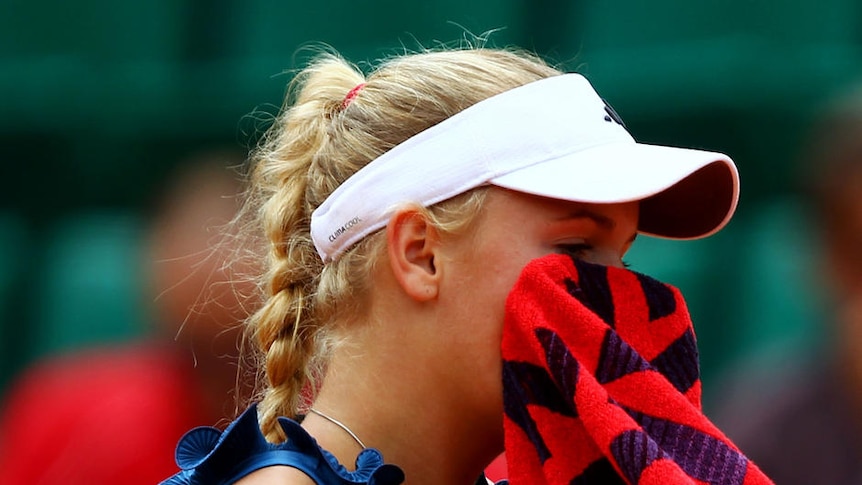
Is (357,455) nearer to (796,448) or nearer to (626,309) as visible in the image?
(626,309)

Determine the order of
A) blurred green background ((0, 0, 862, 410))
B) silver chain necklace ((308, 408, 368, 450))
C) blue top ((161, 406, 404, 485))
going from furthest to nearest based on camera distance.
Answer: blurred green background ((0, 0, 862, 410))
silver chain necklace ((308, 408, 368, 450))
blue top ((161, 406, 404, 485))

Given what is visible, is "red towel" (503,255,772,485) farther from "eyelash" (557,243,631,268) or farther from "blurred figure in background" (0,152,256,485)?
"blurred figure in background" (0,152,256,485)

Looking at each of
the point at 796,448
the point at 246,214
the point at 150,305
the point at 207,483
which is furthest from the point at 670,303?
the point at 150,305

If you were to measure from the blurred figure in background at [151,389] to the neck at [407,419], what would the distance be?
0.95 metres

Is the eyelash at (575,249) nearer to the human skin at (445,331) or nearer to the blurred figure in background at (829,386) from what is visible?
the human skin at (445,331)

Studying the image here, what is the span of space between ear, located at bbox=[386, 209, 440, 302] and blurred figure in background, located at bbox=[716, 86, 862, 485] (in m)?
1.26

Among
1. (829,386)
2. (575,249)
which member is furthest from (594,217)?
(829,386)

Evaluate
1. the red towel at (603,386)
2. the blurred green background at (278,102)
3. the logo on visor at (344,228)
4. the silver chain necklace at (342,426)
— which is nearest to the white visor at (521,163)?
the logo on visor at (344,228)

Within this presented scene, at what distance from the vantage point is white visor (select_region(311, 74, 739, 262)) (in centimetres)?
194

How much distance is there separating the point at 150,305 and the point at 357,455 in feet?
5.41

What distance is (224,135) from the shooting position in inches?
181

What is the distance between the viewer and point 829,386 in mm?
2961

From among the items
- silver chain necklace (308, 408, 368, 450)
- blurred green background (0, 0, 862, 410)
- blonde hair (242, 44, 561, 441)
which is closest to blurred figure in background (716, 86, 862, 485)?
blurred green background (0, 0, 862, 410)

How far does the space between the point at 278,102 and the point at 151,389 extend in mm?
1581
